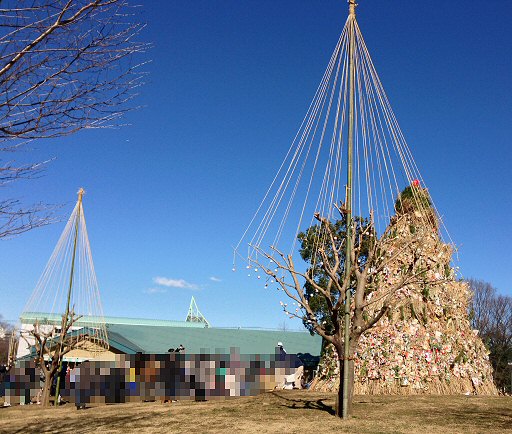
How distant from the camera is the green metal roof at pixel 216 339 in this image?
25531 millimetres

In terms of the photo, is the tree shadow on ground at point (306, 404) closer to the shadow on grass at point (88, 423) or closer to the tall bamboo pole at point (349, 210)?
the tall bamboo pole at point (349, 210)

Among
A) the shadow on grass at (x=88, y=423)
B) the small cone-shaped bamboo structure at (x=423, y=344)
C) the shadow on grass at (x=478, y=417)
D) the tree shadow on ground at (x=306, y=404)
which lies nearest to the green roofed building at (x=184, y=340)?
the small cone-shaped bamboo structure at (x=423, y=344)

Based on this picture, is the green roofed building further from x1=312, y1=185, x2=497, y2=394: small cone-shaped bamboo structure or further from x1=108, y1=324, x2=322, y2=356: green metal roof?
x1=312, y1=185, x2=497, y2=394: small cone-shaped bamboo structure

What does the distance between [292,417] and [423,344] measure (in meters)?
5.79

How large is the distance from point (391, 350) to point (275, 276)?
5900 millimetres

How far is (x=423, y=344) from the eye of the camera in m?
13.3

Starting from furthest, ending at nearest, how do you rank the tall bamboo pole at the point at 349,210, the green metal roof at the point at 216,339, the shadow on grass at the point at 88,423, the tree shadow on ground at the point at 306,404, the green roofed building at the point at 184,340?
1. the green metal roof at the point at 216,339
2. the green roofed building at the point at 184,340
3. the tree shadow on ground at the point at 306,404
4. the shadow on grass at the point at 88,423
5. the tall bamboo pole at the point at 349,210

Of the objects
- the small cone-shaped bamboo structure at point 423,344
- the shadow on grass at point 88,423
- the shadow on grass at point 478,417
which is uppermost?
the small cone-shaped bamboo structure at point 423,344

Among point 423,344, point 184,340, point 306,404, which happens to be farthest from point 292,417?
point 184,340

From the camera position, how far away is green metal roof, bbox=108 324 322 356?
25.5 m

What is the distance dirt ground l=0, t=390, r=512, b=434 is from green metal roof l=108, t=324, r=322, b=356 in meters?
12.9

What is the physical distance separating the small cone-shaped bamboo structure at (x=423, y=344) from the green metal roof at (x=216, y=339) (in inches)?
446

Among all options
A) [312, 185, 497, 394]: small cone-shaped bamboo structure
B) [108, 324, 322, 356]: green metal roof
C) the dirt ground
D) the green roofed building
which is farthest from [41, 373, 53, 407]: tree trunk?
[312, 185, 497, 394]: small cone-shaped bamboo structure

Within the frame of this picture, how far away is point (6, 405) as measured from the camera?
17188 millimetres
